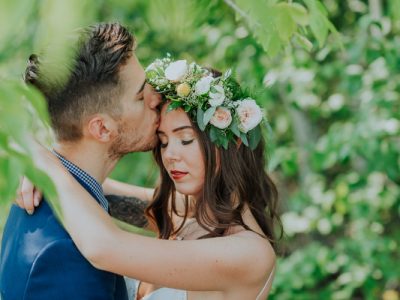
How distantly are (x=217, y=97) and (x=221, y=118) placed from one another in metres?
0.10

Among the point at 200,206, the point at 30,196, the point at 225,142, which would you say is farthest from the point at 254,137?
the point at 30,196

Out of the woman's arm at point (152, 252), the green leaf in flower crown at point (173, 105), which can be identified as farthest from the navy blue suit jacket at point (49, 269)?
the green leaf in flower crown at point (173, 105)

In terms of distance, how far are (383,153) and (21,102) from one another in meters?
4.45

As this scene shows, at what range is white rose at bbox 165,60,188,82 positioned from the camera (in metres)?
3.37

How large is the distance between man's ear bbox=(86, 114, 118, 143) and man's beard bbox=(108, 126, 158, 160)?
4 cm

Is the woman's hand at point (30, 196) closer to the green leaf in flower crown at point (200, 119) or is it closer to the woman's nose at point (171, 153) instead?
the woman's nose at point (171, 153)

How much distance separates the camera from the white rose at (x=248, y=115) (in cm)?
343

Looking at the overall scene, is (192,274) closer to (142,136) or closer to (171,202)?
(142,136)

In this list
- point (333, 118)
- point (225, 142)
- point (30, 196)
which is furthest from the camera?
point (333, 118)

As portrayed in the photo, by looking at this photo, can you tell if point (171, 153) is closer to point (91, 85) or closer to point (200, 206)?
point (200, 206)

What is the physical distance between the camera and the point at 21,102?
1332mm

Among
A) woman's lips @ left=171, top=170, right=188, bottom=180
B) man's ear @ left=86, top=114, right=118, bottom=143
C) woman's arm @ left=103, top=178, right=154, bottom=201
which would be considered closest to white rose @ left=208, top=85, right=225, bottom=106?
woman's lips @ left=171, top=170, right=188, bottom=180

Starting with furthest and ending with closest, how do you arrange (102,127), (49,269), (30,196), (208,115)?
1. (208,115)
2. (102,127)
3. (30,196)
4. (49,269)

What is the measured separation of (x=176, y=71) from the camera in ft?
11.1
